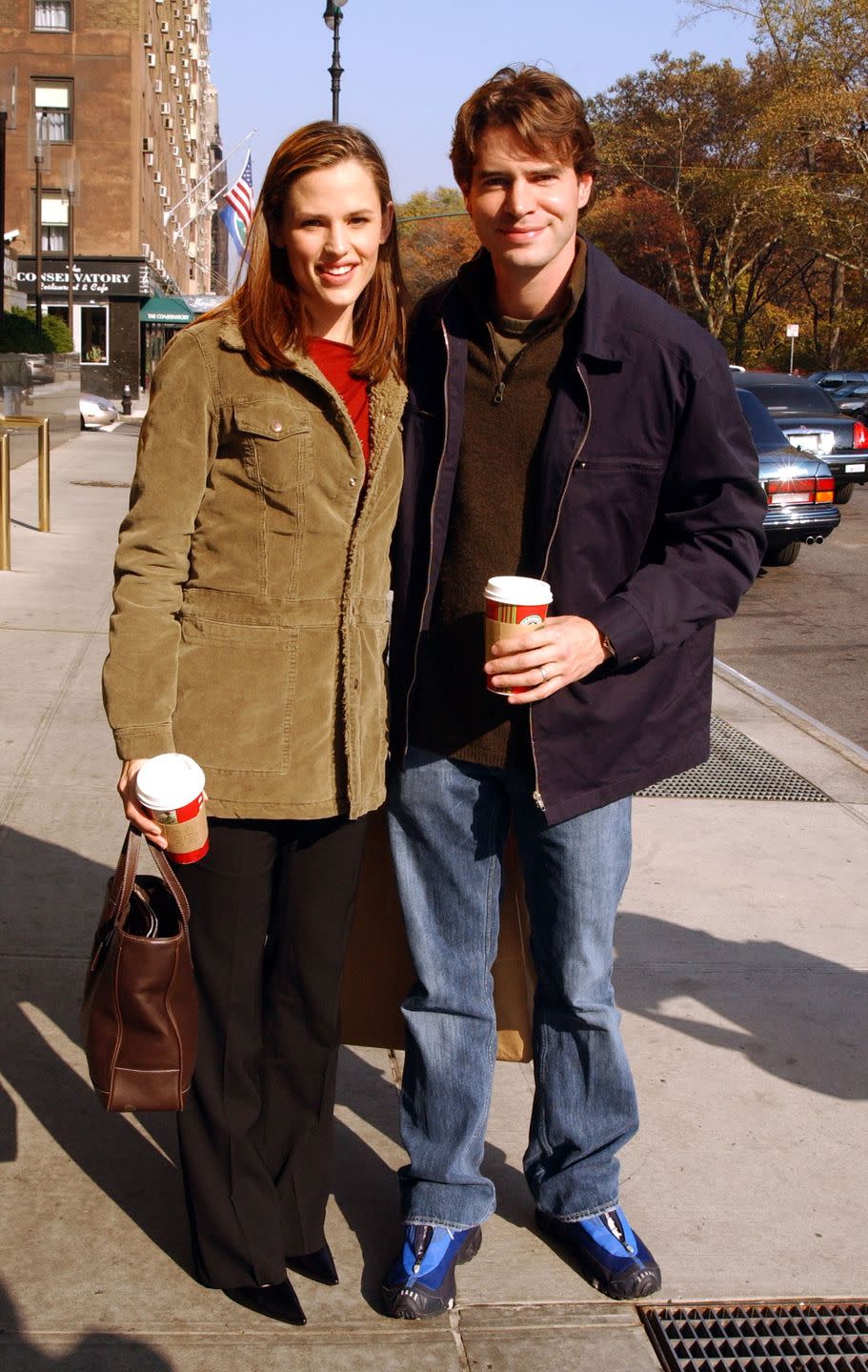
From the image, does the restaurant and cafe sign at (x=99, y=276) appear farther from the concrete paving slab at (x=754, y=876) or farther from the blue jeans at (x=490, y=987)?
the blue jeans at (x=490, y=987)

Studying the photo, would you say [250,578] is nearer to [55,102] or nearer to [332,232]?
[332,232]

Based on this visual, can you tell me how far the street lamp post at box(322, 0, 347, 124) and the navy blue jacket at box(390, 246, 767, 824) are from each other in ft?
59.8

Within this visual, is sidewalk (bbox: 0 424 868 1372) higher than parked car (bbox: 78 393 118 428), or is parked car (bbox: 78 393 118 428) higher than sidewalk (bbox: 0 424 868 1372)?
sidewalk (bbox: 0 424 868 1372)

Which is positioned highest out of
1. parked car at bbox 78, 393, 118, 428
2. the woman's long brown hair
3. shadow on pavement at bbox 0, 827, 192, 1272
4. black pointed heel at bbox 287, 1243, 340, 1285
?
the woman's long brown hair

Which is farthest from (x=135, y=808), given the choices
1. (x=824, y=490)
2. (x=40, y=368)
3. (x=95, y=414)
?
(x=95, y=414)

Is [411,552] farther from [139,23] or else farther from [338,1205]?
[139,23]

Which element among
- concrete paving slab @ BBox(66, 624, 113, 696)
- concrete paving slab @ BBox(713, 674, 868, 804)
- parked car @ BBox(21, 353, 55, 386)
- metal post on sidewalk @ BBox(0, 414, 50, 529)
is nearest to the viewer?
concrete paving slab @ BBox(713, 674, 868, 804)

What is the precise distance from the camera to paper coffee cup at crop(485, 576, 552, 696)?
219 centimetres

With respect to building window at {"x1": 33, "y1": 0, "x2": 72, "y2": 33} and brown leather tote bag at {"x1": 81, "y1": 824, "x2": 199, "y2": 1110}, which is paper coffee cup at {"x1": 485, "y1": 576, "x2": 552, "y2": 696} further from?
building window at {"x1": 33, "y1": 0, "x2": 72, "y2": 33}

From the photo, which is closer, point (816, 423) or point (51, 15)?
point (816, 423)

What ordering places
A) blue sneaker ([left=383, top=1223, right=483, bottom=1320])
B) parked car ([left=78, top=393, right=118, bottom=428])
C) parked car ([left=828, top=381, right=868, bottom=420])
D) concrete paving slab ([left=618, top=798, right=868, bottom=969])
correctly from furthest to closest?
parked car ([left=828, top=381, right=868, bottom=420]) → parked car ([left=78, top=393, right=118, bottom=428]) → concrete paving slab ([left=618, top=798, right=868, bottom=969]) → blue sneaker ([left=383, top=1223, right=483, bottom=1320])

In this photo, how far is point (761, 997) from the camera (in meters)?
3.99

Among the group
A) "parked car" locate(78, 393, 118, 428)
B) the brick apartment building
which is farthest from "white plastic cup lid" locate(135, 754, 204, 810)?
the brick apartment building

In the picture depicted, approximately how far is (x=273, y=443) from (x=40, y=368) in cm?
2383
